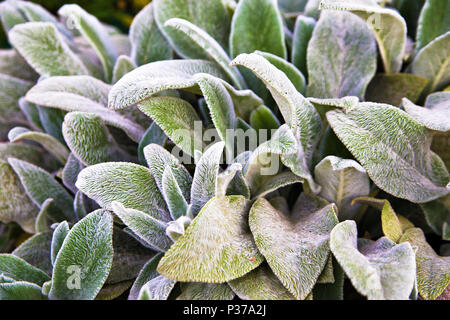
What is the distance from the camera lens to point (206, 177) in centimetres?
61

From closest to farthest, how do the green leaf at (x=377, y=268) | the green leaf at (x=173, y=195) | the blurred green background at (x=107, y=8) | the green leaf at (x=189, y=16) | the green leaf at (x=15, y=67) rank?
the green leaf at (x=377, y=268) → the green leaf at (x=173, y=195) → the green leaf at (x=189, y=16) → the green leaf at (x=15, y=67) → the blurred green background at (x=107, y=8)

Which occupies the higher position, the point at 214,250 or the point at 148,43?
the point at 148,43

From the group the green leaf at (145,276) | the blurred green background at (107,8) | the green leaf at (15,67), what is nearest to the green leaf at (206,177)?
the green leaf at (145,276)

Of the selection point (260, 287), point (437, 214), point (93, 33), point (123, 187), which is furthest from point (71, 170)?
point (437, 214)

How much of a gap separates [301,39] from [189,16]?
22 centimetres

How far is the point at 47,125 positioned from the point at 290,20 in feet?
1.82

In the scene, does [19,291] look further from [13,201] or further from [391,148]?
[391,148]

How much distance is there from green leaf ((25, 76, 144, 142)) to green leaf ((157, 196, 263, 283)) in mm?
250

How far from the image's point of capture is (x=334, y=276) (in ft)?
2.02

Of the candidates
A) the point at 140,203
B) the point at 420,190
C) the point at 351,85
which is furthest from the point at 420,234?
the point at 140,203

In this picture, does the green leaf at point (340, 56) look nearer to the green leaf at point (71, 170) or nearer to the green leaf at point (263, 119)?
the green leaf at point (263, 119)

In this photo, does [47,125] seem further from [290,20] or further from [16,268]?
[290,20]

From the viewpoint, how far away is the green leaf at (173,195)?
24.1 inches

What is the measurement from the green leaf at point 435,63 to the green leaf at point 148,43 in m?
0.48
